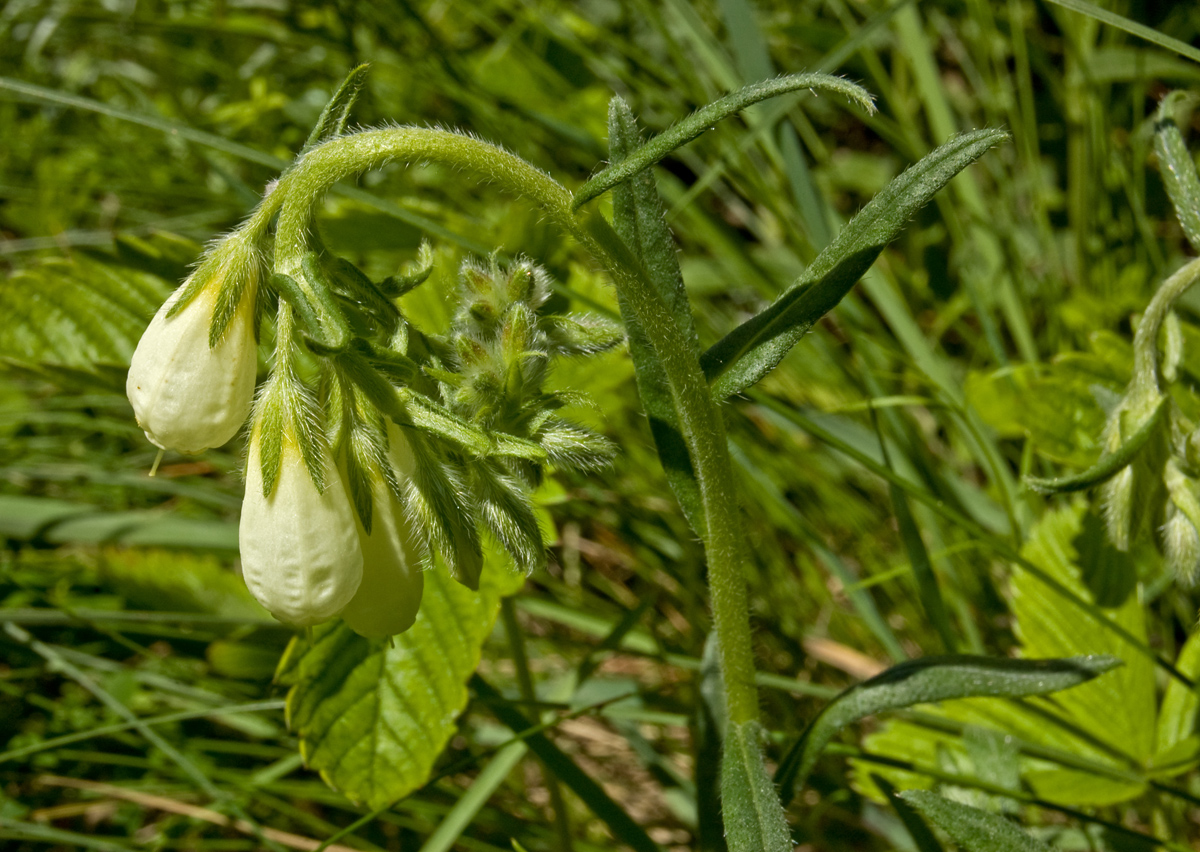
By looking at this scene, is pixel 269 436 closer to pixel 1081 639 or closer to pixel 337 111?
pixel 337 111

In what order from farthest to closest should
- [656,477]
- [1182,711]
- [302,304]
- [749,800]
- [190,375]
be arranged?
[656,477], [1182,711], [749,800], [190,375], [302,304]

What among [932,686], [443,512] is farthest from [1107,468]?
[443,512]

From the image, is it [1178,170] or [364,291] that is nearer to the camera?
[364,291]

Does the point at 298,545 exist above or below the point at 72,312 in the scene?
below

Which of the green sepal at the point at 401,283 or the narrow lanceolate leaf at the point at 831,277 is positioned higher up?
the narrow lanceolate leaf at the point at 831,277

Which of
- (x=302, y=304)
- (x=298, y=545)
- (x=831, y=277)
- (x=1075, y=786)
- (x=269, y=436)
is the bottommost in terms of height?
(x=1075, y=786)

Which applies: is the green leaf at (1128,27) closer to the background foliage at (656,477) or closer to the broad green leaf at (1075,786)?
the background foliage at (656,477)

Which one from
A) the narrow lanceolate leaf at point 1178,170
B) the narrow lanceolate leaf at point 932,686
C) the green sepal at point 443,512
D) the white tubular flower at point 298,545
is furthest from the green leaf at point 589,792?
the narrow lanceolate leaf at point 1178,170

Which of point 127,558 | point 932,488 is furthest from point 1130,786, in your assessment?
point 127,558
